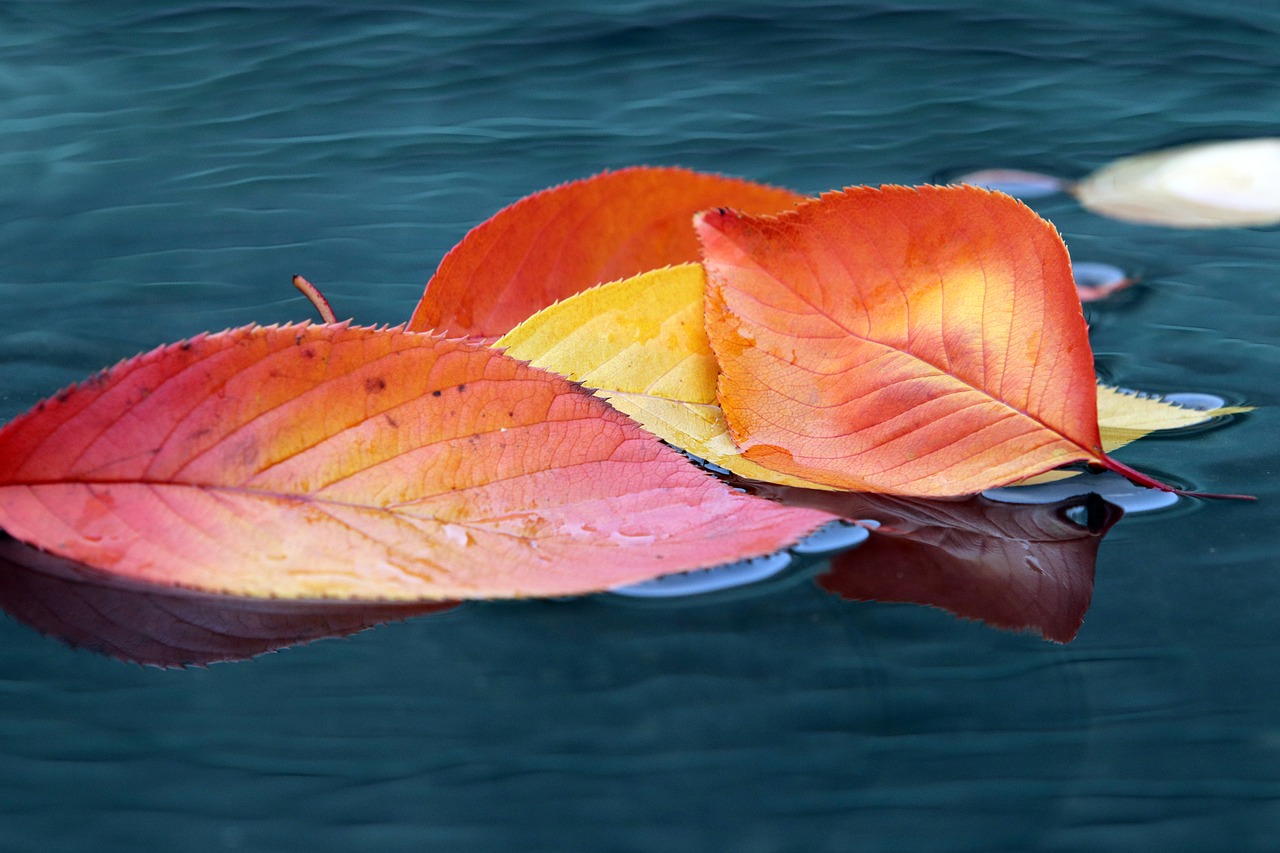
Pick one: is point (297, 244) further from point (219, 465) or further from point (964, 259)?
point (964, 259)

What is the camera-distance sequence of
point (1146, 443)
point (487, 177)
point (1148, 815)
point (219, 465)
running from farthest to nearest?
point (487, 177) < point (1146, 443) < point (219, 465) < point (1148, 815)

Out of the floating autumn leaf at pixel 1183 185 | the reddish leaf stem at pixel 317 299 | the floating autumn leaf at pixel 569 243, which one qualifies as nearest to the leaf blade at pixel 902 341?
the floating autumn leaf at pixel 569 243

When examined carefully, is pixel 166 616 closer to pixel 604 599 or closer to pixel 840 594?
pixel 604 599

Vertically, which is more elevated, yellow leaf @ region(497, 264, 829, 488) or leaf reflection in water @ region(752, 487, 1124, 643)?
yellow leaf @ region(497, 264, 829, 488)

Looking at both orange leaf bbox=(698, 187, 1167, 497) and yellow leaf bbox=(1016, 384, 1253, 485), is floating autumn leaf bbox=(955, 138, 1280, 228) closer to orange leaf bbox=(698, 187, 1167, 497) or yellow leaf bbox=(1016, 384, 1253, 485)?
yellow leaf bbox=(1016, 384, 1253, 485)

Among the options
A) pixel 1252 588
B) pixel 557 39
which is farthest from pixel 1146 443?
pixel 557 39


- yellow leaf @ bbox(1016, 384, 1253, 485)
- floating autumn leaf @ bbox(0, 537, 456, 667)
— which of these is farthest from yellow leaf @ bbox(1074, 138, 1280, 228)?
floating autumn leaf @ bbox(0, 537, 456, 667)
